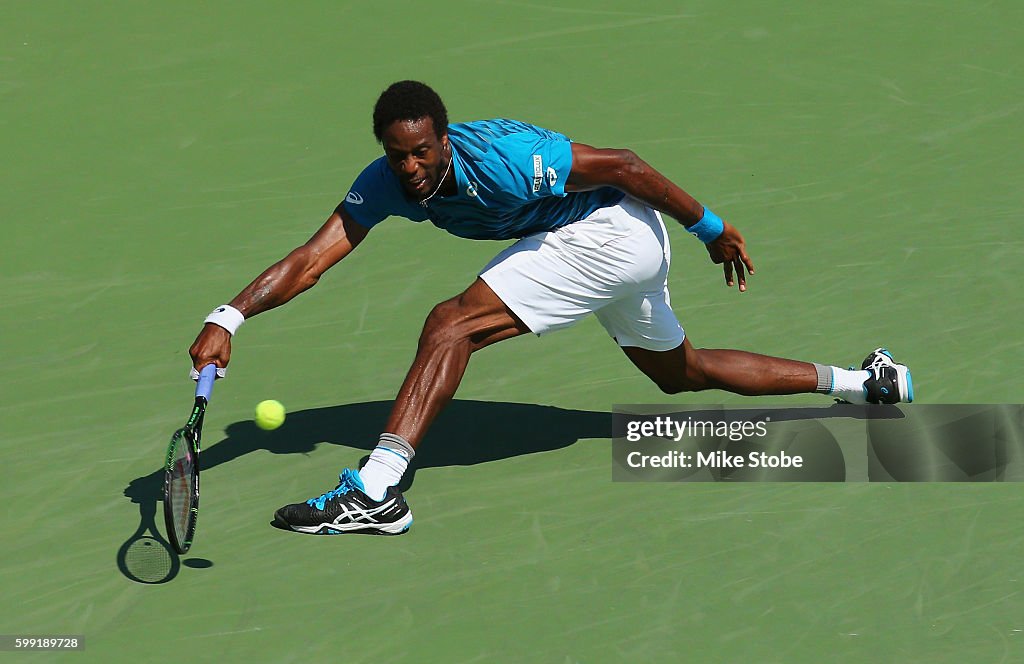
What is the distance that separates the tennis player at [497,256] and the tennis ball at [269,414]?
1.31 feet

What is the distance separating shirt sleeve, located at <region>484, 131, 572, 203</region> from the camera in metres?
7.22

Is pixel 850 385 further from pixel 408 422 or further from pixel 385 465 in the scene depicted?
pixel 385 465

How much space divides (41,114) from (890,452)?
646 centimetres

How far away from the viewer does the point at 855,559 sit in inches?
260

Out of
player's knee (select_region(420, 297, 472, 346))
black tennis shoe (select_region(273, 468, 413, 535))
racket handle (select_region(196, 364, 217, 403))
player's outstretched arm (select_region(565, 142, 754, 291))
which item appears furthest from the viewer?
player's outstretched arm (select_region(565, 142, 754, 291))

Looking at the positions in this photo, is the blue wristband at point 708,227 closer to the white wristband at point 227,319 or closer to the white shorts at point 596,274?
the white shorts at point 596,274

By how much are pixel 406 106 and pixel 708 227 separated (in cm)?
155

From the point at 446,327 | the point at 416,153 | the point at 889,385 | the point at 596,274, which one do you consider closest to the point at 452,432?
the point at 446,327

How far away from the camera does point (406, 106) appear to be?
699cm

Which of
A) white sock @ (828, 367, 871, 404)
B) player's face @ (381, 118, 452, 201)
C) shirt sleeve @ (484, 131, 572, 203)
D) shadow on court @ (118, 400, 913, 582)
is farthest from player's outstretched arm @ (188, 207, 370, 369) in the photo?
white sock @ (828, 367, 871, 404)

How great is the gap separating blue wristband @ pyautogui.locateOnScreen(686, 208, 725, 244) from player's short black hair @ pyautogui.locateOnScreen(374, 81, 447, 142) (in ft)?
4.24

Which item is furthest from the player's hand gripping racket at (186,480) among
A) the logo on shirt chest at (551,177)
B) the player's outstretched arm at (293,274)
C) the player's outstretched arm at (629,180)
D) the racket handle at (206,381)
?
the player's outstretched arm at (629,180)

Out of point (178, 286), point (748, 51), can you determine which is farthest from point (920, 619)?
point (748, 51)

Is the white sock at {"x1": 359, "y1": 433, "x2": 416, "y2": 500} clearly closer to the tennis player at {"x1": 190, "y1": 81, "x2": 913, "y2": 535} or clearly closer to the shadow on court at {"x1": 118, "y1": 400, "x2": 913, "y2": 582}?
the tennis player at {"x1": 190, "y1": 81, "x2": 913, "y2": 535}
